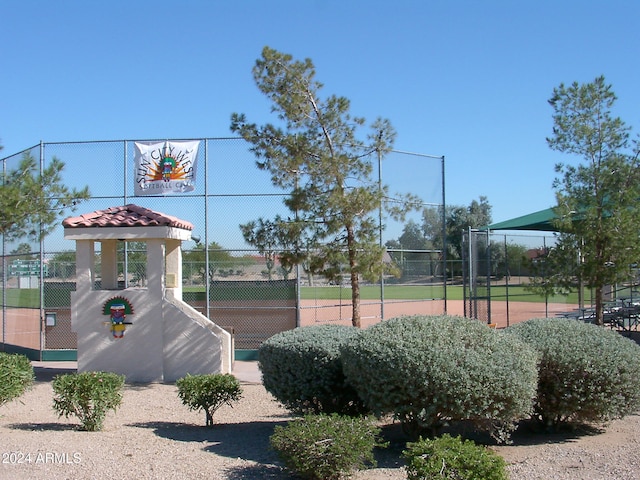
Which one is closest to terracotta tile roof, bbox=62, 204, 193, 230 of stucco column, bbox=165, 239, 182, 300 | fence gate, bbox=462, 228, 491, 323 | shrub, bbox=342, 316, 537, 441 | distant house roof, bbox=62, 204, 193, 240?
distant house roof, bbox=62, 204, 193, 240

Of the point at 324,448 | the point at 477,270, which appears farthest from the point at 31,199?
the point at 477,270

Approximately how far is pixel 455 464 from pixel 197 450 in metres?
3.23

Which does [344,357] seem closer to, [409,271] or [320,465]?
[320,465]

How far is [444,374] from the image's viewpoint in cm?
631

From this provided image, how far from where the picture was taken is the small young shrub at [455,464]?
4.95m

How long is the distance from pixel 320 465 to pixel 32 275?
1310cm

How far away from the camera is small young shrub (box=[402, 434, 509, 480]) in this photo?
16.2ft

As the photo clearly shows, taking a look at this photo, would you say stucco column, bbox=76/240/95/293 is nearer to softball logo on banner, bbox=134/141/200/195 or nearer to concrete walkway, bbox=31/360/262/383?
concrete walkway, bbox=31/360/262/383

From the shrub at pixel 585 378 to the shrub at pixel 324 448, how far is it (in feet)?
7.78

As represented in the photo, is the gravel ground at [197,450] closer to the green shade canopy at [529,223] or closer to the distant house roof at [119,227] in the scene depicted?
the distant house roof at [119,227]

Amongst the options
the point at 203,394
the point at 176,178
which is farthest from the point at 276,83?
the point at 203,394

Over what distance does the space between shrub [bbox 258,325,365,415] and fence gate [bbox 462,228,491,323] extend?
10.4 m

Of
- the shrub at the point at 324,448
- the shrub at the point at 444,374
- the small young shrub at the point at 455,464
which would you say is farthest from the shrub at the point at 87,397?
the small young shrub at the point at 455,464

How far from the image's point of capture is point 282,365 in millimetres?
7898
